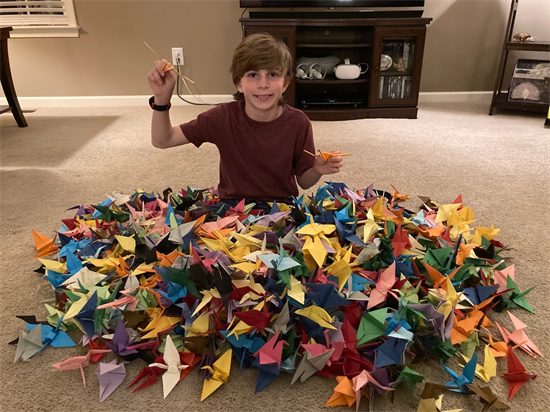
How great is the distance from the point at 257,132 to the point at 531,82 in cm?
244

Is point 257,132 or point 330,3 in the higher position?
point 330,3

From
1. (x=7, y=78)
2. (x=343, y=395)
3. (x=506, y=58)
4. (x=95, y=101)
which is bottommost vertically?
(x=343, y=395)

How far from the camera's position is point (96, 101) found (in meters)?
3.36

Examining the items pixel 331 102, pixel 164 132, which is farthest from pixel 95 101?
pixel 164 132

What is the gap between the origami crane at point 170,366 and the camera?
2.74 ft

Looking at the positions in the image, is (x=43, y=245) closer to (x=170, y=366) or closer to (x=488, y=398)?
(x=170, y=366)

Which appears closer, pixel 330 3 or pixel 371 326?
pixel 371 326

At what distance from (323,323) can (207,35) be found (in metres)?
2.80

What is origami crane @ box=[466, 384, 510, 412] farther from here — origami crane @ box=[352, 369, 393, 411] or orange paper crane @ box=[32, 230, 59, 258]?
orange paper crane @ box=[32, 230, 59, 258]

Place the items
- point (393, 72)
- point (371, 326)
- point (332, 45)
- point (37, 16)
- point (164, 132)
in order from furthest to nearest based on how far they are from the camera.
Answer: point (37, 16)
point (393, 72)
point (332, 45)
point (164, 132)
point (371, 326)

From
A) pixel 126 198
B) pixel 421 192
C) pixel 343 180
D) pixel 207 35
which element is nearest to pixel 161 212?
pixel 126 198

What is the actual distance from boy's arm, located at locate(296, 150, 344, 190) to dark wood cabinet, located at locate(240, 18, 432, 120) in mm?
1651

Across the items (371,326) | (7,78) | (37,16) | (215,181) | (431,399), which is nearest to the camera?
(431,399)

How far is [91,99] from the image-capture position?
3348mm
